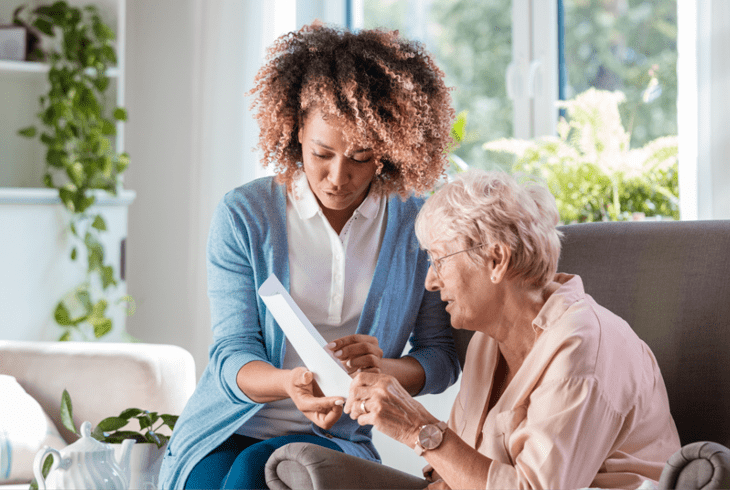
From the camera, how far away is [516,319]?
133 centimetres

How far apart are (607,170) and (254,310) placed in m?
1.64

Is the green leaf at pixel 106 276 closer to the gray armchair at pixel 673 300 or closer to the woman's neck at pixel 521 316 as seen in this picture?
the gray armchair at pixel 673 300

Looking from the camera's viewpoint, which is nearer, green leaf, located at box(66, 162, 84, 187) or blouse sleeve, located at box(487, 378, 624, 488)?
blouse sleeve, located at box(487, 378, 624, 488)

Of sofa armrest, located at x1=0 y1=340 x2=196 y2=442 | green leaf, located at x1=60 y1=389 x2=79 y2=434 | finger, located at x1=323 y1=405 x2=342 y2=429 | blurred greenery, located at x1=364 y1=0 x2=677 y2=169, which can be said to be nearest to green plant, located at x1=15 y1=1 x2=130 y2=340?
sofa armrest, located at x1=0 y1=340 x2=196 y2=442

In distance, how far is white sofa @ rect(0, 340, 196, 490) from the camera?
2.01 metres

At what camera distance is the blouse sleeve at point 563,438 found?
42.7 inches

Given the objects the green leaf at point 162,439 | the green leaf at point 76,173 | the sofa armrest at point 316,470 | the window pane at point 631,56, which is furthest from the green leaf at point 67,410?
the window pane at point 631,56

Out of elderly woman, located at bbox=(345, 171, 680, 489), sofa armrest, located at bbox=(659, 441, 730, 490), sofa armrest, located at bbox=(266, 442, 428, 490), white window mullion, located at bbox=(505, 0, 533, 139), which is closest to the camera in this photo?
sofa armrest, located at bbox=(659, 441, 730, 490)

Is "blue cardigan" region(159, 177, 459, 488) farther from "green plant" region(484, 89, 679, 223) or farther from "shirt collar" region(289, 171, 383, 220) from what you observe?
"green plant" region(484, 89, 679, 223)

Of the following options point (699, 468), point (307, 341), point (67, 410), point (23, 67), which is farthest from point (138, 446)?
point (23, 67)

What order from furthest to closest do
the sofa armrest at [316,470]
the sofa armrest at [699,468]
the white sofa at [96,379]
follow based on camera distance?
the white sofa at [96,379] → the sofa armrest at [316,470] → the sofa armrest at [699,468]

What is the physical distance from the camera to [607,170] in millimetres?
2635

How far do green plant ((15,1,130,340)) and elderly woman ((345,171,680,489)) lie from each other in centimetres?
187

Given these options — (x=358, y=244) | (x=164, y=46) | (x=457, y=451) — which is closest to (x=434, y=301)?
(x=358, y=244)
